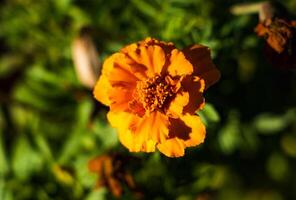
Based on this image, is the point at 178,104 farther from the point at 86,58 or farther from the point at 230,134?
the point at 86,58

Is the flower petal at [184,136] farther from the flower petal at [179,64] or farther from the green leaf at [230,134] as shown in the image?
the green leaf at [230,134]

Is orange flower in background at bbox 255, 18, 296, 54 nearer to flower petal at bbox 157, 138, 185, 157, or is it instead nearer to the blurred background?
the blurred background

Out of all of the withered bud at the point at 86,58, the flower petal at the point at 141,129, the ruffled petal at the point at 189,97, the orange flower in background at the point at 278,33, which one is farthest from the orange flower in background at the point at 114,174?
the orange flower in background at the point at 278,33

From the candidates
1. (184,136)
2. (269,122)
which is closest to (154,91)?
(184,136)

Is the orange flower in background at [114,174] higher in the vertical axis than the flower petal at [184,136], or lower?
higher

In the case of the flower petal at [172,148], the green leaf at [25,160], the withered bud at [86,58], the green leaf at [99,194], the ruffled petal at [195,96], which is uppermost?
the withered bud at [86,58]
